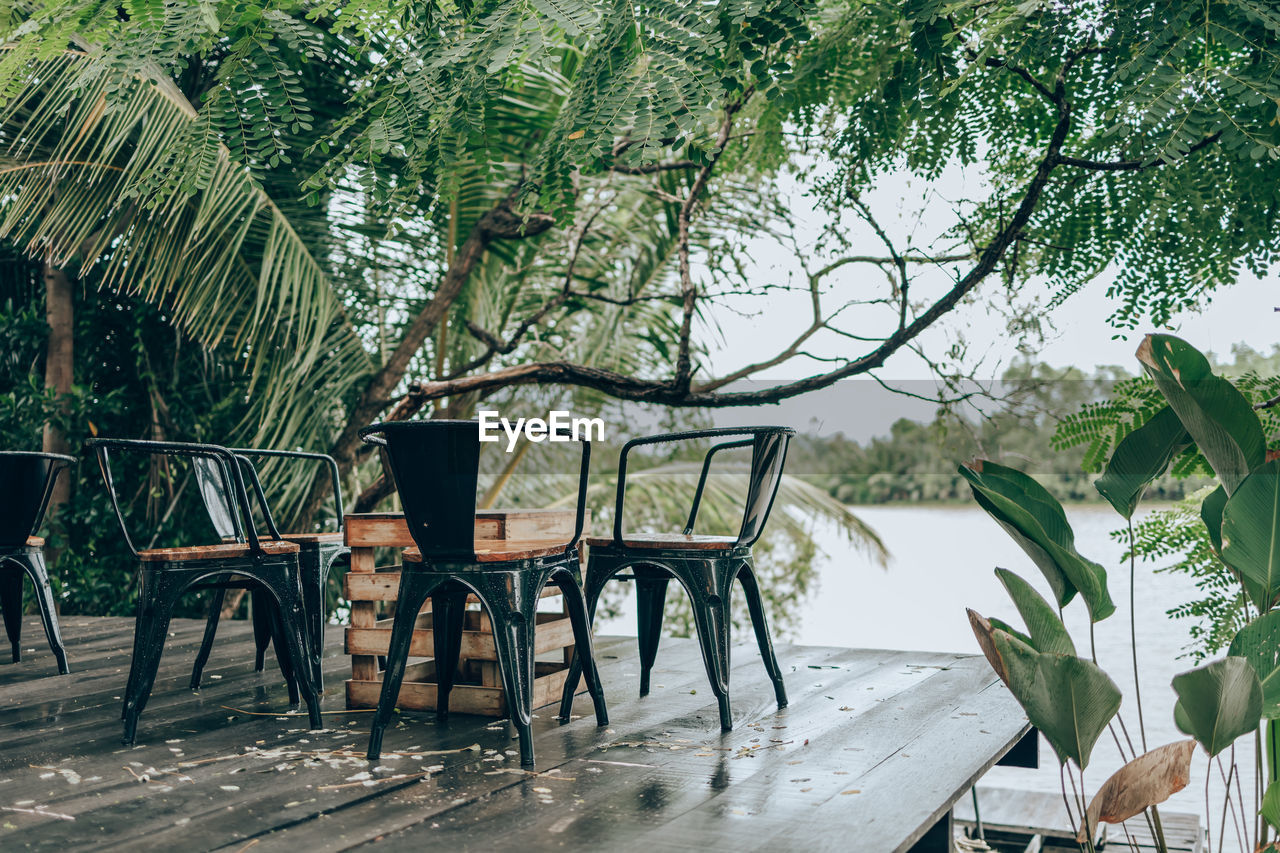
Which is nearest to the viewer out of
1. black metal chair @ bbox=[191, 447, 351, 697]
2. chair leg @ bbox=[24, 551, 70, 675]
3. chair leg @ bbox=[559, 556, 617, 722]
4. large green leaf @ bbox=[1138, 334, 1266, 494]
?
large green leaf @ bbox=[1138, 334, 1266, 494]

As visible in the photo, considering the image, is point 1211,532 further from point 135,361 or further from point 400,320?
point 135,361

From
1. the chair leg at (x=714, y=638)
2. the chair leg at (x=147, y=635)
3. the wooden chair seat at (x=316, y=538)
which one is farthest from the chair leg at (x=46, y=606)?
the chair leg at (x=714, y=638)

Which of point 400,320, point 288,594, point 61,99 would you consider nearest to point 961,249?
point 400,320

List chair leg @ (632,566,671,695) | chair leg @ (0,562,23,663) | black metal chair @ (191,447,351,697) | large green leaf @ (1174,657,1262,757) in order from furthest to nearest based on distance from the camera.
Answer: chair leg @ (0,562,23,663) < black metal chair @ (191,447,351,697) < chair leg @ (632,566,671,695) < large green leaf @ (1174,657,1262,757)

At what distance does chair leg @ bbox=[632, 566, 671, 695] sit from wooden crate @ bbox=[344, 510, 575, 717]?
0.22 metres

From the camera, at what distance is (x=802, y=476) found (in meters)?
7.72

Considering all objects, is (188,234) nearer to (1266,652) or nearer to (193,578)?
(193,578)

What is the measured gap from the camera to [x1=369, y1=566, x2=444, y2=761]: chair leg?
2.27m

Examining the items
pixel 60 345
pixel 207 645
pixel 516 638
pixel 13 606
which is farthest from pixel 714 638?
pixel 60 345

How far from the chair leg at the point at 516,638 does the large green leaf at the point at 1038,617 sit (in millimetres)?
1007

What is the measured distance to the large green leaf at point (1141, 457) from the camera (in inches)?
86.4

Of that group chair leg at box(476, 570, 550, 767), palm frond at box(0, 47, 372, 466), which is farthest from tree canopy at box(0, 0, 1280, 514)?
chair leg at box(476, 570, 550, 767)

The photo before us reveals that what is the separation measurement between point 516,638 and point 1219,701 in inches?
53.8

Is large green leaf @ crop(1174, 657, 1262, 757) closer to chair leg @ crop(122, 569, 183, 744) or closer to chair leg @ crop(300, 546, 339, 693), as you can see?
chair leg @ crop(122, 569, 183, 744)
